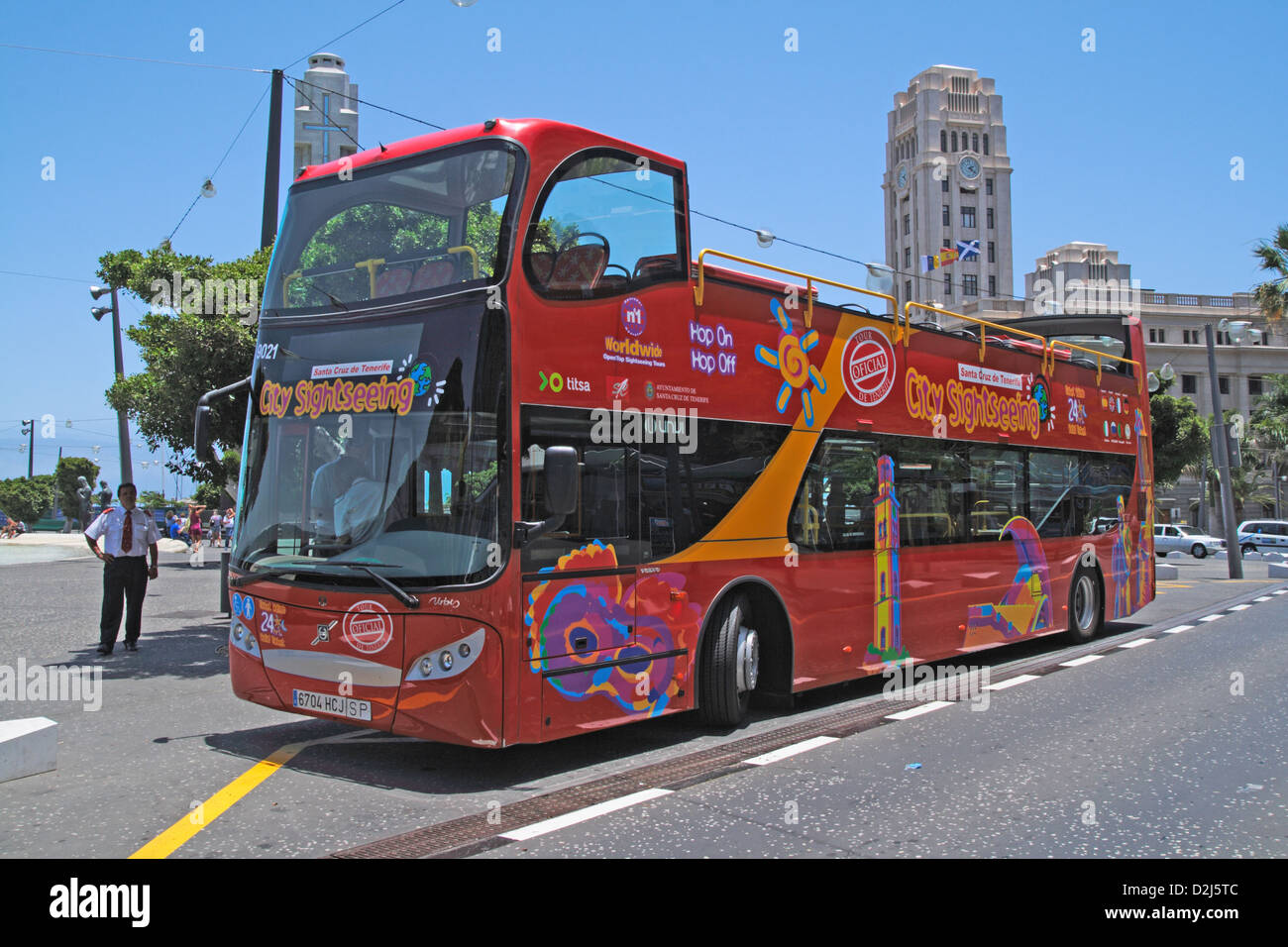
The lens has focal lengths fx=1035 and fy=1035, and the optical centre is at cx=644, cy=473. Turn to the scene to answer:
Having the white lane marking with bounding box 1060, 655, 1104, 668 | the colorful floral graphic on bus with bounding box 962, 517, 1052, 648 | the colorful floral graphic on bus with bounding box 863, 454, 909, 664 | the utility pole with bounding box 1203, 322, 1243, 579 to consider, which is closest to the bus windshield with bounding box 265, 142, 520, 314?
the colorful floral graphic on bus with bounding box 863, 454, 909, 664

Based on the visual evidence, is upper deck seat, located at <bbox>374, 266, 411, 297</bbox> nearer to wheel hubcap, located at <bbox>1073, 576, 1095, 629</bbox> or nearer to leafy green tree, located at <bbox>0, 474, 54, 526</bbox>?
wheel hubcap, located at <bbox>1073, 576, 1095, 629</bbox>

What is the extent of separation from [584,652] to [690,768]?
40.7 inches

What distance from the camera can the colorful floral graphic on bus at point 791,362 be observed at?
8.22m

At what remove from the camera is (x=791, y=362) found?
27.5ft

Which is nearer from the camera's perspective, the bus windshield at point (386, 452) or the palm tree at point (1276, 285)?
the bus windshield at point (386, 452)

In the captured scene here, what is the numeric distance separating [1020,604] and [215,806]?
8959 millimetres

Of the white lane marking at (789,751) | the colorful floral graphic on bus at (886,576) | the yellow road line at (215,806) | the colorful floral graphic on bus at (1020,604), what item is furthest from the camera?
the colorful floral graphic on bus at (1020,604)

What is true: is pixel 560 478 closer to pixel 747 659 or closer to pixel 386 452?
pixel 386 452

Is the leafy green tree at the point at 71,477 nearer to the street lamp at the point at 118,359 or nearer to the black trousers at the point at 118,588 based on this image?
the street lamp at the point at 118,359

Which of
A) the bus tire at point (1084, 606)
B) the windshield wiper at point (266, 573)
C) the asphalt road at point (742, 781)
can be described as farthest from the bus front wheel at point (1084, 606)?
the windshield wiper at point (266, 573)

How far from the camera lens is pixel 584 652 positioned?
6.36 meters

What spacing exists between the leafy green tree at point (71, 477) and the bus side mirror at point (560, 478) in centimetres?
6719
